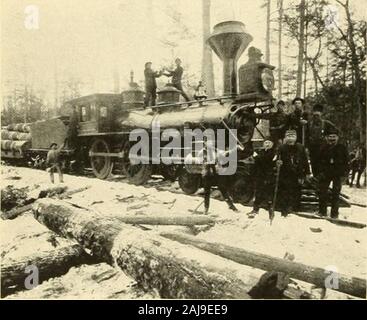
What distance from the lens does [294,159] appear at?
6797 millimetres

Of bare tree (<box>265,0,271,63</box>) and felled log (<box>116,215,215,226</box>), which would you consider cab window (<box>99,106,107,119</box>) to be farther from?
bare tree (<box>265,0,271,63</box>)

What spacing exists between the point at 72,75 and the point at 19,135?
32.8 meters

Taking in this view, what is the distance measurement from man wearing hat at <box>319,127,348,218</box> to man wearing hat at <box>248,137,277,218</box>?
34.3 inches

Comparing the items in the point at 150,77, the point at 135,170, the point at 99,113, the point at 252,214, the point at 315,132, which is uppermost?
the point at 150,77

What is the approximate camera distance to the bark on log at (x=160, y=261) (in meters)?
3.22

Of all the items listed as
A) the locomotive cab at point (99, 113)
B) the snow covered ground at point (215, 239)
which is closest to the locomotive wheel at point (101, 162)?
the locomotive cab at point (99, 113)

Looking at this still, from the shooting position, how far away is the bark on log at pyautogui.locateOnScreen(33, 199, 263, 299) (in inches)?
127

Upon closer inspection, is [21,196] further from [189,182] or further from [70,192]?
[189,182]

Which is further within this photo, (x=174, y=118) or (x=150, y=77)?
(x=150, y=77)

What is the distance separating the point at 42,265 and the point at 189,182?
5084 millimetres

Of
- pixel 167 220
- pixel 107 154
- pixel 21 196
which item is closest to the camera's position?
pixel 167 220

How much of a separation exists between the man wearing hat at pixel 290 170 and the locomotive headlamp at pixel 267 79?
1.76 m

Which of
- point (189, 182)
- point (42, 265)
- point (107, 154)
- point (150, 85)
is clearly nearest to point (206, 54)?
point (150, 85)

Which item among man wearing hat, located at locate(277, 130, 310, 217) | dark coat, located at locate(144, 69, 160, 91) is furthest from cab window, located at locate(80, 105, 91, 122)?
man wearing hat, located at locate(277, 130, 310, 217)
